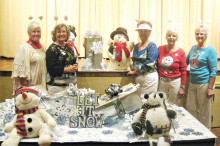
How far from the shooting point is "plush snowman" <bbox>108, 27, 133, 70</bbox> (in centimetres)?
301

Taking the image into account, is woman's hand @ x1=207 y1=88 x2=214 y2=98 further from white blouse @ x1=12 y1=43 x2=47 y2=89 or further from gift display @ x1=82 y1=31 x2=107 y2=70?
white blouse @ x1=12 y1=43 x2=47 y2=89

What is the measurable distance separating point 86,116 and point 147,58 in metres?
1.09

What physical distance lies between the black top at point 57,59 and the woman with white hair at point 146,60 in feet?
2.42

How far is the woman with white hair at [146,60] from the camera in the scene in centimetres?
266

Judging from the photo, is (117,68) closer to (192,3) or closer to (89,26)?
(89,26)

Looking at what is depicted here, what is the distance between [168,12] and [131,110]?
11.2 ft

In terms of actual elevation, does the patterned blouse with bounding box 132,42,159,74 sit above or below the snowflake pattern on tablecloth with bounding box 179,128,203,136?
above

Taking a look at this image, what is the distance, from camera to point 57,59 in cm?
233

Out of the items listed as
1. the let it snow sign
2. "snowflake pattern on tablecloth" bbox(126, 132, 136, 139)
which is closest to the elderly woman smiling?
the let it snow sign

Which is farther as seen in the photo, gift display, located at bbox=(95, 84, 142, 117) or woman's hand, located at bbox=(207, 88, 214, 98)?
woman's hand, located at bbox=(207, 88, 214, 98)

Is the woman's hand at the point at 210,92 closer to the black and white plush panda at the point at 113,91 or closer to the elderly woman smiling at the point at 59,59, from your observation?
the black and white plush panda at the point at 113,91

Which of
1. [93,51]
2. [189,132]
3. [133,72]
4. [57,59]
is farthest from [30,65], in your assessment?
[189,132]

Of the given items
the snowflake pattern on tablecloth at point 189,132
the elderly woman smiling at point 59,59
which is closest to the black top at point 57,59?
the elderly woman smiling at point 59,59

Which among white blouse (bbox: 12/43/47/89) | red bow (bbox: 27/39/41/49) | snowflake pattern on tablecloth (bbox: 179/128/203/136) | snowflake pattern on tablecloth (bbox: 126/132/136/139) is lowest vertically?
snowflake pattern on tablecloth (bbox: 126/132/136/139)
